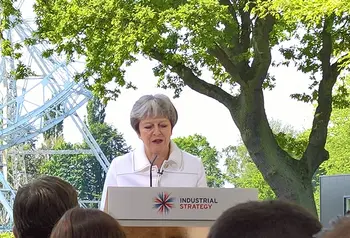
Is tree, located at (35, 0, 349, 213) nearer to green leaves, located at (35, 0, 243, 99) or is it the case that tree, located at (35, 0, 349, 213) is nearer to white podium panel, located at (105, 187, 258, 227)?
green leaves, located at (35, 0, 243, 99)

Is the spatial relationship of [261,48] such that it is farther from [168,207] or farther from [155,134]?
[168,207]

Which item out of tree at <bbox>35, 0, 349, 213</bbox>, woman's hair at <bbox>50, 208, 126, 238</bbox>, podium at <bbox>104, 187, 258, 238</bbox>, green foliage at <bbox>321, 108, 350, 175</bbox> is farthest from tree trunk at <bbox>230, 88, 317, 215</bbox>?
green foliage at <bbox>321, 108, 350, 175</bbox>

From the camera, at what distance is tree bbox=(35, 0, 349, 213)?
14.4m

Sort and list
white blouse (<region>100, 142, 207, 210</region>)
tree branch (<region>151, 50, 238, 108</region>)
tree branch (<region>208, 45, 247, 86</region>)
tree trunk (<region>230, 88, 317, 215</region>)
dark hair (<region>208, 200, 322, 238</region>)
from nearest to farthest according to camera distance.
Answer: dark hair (<region>208, 200, 322, 238</region>), white blouse (<region>100, 142, 207, 210</region>), tree trunk (<region>230, 88, 317, 215</region>), tree branch (<region>208, 45, 247, 86</region>), tree branch (<region>151, 50, 238, 108</region>)

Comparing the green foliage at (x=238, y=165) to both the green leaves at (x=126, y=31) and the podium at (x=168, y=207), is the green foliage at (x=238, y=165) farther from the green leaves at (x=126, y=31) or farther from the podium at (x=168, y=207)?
the podium at (x=168, y=207)

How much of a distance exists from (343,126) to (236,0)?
16.5 meters

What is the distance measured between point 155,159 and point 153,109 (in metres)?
0.27

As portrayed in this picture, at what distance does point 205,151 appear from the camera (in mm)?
37625

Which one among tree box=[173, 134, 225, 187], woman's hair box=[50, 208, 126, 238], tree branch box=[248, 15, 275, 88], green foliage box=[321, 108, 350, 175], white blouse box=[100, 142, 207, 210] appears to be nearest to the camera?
woman's hair box=[50, 208, 126, 238]

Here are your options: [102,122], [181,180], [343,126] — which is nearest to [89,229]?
[181,180]

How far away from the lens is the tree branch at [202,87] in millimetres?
16562

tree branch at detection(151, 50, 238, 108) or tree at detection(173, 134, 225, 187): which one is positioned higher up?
tree at detection(173, 134, 225, 187)

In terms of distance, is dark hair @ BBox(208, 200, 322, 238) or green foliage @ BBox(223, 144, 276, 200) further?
green foliage @ BBox(223, 144, 276, 200)

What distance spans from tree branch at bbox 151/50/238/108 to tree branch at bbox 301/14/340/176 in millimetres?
1916
